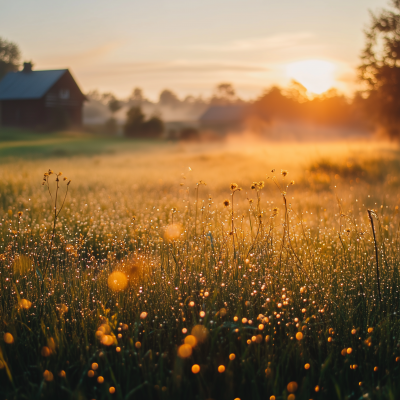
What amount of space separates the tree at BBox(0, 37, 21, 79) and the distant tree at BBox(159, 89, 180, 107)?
8640 cm

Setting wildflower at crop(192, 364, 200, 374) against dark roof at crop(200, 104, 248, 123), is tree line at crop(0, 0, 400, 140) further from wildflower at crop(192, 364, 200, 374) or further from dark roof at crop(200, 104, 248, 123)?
wildflower at crop(192, 364, 200, 374)

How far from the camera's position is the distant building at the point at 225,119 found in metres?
56.6

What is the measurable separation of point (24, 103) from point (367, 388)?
45.3 meters

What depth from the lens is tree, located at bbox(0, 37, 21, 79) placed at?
56.4 metres

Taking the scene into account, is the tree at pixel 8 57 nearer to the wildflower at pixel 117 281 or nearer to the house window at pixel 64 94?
the house window at pixel 64 94

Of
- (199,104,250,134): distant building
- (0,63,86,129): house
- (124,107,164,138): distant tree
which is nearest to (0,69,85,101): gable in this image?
(0,63,86,129): house

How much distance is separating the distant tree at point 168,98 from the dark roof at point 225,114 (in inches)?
3368

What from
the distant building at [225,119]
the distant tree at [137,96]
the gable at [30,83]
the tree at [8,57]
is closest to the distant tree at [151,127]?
the gable at [30,83]

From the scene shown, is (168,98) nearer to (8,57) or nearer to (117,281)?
(8,57)

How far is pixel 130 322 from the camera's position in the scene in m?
2.29

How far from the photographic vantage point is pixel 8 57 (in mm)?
58656

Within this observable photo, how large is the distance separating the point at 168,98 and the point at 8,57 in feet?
295

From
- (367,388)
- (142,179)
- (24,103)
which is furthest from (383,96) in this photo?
(24,103)

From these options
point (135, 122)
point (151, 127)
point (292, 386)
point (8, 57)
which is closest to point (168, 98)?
point (8, 57)
